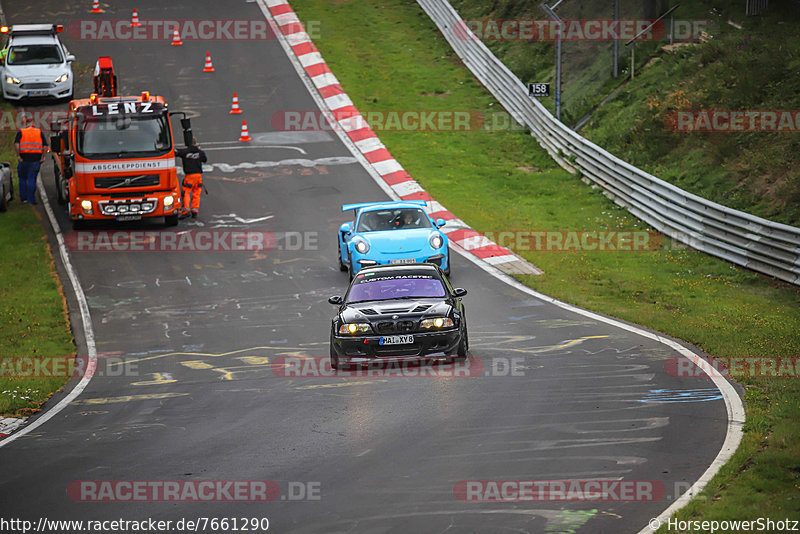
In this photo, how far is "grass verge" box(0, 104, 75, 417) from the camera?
47.8 feet

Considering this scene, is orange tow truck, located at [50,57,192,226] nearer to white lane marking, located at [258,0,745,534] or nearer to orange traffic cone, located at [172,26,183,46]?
white lane marking, located at [258,0,745,534]

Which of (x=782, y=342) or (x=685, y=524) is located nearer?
(x=685, y=524)

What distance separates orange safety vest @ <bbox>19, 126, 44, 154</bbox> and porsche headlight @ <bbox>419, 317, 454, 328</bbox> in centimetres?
1525

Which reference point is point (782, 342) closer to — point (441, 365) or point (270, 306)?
point (441, 365)

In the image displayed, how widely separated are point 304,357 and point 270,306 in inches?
145

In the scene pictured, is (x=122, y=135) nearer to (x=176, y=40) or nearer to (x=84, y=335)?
(x=84, y=335)

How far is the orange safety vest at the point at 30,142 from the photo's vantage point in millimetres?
25469

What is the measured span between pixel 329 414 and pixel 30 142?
16.4m

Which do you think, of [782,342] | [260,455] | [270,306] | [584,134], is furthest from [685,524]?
[584,134]

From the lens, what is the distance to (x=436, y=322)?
14.1 m

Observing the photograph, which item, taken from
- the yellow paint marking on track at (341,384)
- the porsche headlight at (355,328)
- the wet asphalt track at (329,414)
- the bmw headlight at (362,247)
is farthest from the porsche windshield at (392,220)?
the yellow paint marking on track at (341,384)

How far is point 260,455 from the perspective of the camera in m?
10.7

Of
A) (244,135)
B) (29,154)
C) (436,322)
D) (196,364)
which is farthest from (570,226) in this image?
(29,154)

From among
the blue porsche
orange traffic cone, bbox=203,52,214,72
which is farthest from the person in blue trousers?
orange traffic cone, bbox=203,52,214,72
